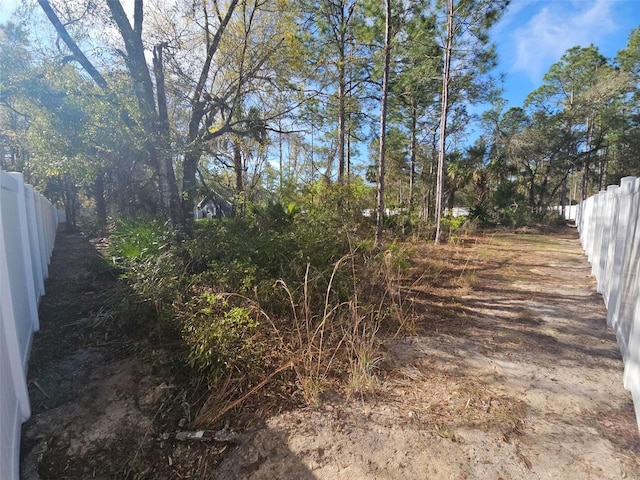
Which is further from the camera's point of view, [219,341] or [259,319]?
[259,319]

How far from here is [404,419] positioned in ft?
7.29

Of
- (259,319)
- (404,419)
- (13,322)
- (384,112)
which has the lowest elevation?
(404,419)

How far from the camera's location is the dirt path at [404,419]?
1.87 metres

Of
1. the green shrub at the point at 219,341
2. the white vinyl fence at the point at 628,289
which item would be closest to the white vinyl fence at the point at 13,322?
the green shrub at the point at 219,341

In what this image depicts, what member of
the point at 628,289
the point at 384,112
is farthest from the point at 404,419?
the point at 384,112

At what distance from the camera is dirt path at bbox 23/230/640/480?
1.87 m

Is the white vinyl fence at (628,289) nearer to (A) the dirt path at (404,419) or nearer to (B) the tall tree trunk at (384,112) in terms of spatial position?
(A) the dirt path at (404,419)

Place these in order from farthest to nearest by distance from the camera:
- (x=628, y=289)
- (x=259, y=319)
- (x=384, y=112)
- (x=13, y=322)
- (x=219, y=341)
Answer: (x=384, y=112) → (x=259, y=319) → (x=628, y=289) → (x=219, y=341) → (x=13, y=322)

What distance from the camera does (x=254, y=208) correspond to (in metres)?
8.67

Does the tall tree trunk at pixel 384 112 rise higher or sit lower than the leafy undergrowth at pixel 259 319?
higher

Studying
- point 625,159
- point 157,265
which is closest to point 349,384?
point 157,265

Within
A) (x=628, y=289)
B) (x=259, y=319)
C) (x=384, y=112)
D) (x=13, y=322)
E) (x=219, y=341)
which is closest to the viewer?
(x=13, y=322)

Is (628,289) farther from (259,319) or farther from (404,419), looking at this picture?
(259,319)

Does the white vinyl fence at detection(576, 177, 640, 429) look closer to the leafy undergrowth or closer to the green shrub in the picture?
the leafy undergrowth
